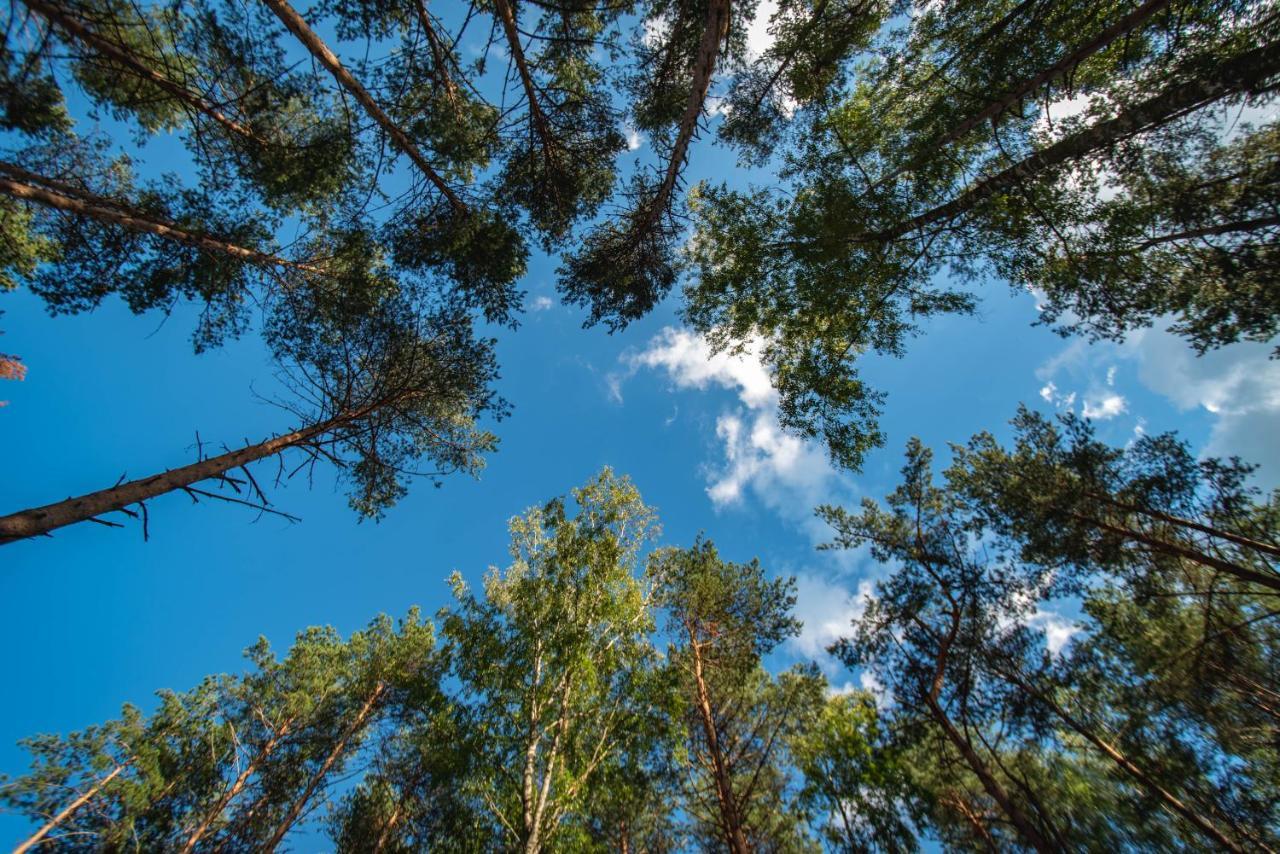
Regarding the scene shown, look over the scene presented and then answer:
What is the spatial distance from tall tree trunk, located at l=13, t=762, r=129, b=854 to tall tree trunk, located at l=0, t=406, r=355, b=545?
41.9ft

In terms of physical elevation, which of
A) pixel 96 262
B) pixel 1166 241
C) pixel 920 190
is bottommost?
pixel 1166 241

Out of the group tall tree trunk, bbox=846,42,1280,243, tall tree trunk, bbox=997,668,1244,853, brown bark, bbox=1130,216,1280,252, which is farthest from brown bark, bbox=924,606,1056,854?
tall tree trunk, bbox=846,42,1280,243

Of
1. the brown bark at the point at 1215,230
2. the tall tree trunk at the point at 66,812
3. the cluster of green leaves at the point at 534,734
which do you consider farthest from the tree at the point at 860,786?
the tall tree trunk at the point at 66,812

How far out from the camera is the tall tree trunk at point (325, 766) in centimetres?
1088

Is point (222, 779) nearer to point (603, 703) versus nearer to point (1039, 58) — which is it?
point (603, 703)

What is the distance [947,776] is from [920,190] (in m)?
13.3

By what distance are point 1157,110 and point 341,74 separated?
10.7m

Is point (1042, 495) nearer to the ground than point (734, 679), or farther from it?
farther from it

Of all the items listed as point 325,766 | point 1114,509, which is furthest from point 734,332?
point 325,766

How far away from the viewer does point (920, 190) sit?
27.0 ft

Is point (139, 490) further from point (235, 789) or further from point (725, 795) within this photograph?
point (235, 789)

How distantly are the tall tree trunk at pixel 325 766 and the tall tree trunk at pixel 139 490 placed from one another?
10.8 metres

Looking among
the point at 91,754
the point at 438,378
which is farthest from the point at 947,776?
the point at 91,754

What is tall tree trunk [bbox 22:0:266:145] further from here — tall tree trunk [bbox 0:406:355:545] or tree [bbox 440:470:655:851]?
tree [bbox 440:470:655:851]
